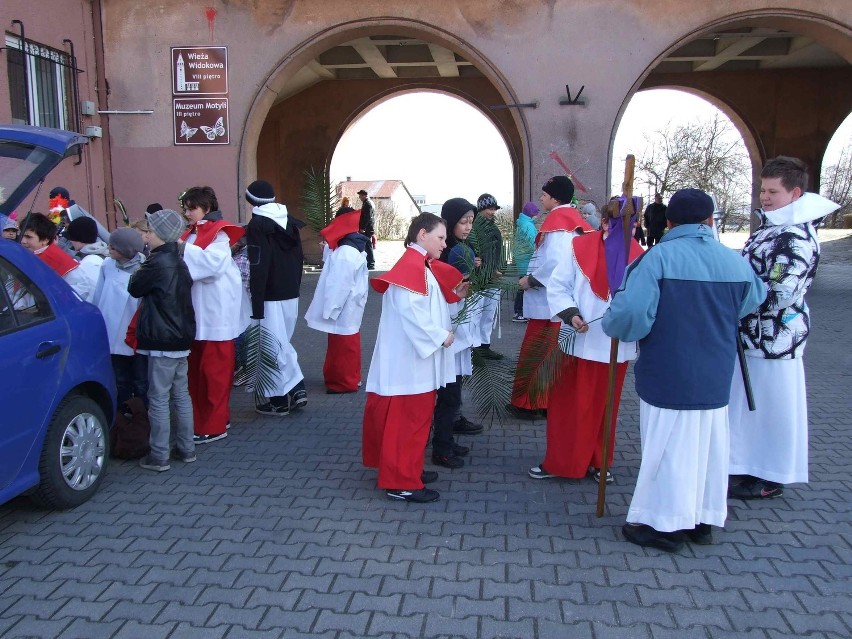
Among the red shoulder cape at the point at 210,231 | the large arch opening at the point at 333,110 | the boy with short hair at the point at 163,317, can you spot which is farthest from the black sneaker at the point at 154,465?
the large arch opening at the point at 333,110

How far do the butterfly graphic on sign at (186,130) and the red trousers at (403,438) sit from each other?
334 inches

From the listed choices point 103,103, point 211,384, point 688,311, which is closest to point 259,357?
point 211,384

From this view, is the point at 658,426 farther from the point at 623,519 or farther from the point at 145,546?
the point at 145,546

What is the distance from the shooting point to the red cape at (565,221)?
5160 millimetres

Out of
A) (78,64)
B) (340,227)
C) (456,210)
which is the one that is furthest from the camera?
(78,64)

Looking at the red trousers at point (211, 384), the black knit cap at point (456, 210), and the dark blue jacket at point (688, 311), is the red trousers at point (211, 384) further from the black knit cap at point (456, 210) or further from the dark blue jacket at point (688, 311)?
the dark blue jacket at point (688, 311)

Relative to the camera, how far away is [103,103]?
1153 centimetres

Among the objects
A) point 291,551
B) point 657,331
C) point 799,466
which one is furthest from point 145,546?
point 799,466

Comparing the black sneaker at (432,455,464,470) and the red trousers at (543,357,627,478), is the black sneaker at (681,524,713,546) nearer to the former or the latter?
the red trousers at (543,357,627,478)

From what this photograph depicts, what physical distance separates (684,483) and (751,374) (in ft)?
3.57

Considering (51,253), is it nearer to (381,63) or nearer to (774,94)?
(381,63)

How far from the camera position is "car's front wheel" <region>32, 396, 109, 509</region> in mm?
4141

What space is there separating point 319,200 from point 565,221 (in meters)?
1.95

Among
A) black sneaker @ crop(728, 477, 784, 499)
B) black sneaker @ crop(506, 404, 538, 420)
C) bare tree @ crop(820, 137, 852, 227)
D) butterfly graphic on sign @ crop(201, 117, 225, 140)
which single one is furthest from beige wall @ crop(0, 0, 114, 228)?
bare tree @ crop(820, 137, 852, 227)
